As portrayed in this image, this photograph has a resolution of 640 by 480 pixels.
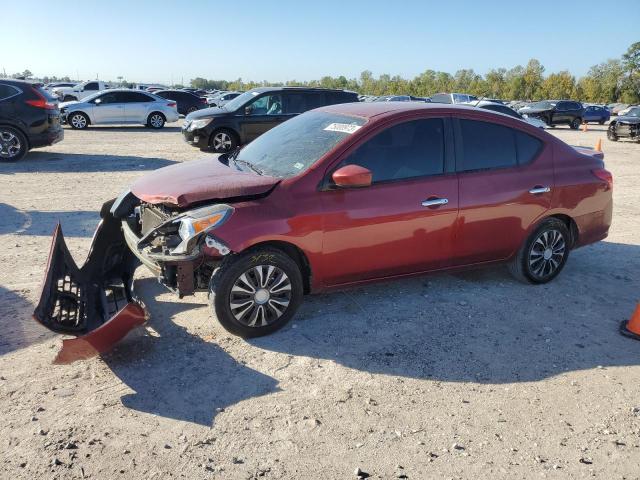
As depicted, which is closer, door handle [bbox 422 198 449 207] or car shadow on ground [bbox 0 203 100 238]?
door handle [bbox 422 198 449 207]

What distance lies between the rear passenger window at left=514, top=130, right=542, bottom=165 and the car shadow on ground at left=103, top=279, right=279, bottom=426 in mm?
3231

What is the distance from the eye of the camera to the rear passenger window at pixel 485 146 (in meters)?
4.91

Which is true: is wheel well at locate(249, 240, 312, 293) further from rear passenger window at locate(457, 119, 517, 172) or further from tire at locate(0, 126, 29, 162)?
tire at locate(0, 126, 29, 162)

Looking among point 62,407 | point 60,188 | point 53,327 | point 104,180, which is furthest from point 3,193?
point 62,407

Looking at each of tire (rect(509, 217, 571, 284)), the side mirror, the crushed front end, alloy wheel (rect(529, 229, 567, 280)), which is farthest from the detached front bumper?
alloy wheel (rect(529, 229, 567, 280))

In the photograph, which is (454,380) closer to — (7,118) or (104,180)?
(104,180)

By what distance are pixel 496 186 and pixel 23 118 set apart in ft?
34.1

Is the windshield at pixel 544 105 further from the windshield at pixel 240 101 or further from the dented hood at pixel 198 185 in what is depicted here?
the dented hood at pixel 198 185

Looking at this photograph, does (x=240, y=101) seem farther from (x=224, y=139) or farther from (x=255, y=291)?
(x=255, y=291)

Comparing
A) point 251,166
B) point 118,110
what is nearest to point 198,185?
point 251,166

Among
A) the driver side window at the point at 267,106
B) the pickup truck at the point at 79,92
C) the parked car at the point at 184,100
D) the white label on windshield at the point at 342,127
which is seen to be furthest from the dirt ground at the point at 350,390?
the pickup truck at the point at 79,92

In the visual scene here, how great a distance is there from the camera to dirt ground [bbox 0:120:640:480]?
2.94 meters

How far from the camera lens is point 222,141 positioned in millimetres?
14125

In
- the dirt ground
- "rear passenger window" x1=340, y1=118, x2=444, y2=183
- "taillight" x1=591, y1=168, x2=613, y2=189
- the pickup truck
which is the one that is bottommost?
the dirt ground
